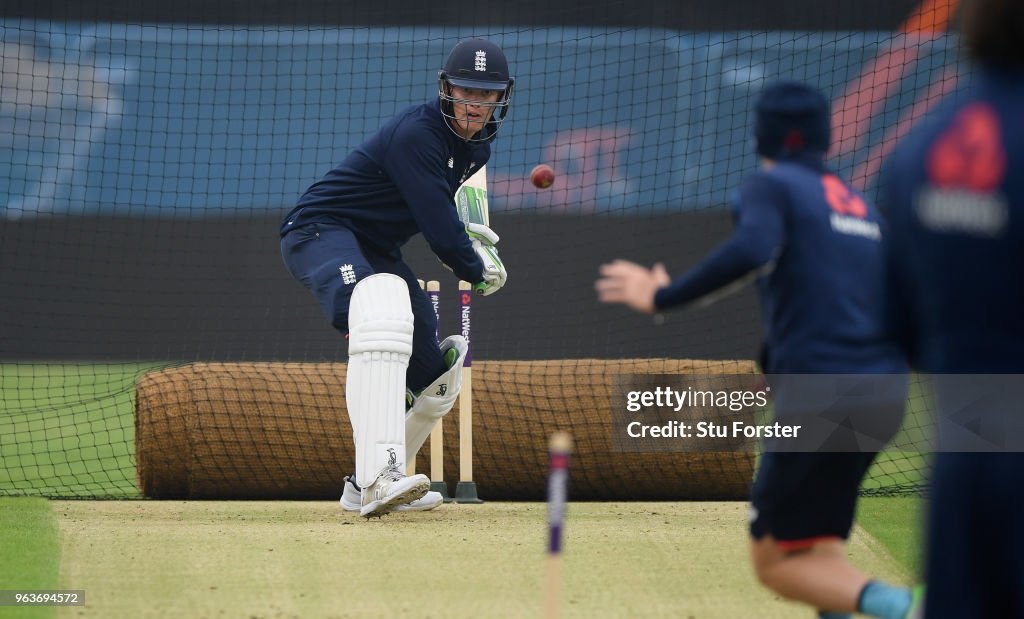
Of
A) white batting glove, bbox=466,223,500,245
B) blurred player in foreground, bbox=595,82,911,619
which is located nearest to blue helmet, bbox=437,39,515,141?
white batting glove, bbox=466,223,500,245

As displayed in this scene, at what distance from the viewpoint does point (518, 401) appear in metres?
6.75

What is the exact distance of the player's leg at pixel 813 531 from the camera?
3.22m

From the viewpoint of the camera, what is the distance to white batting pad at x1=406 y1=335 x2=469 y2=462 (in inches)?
235

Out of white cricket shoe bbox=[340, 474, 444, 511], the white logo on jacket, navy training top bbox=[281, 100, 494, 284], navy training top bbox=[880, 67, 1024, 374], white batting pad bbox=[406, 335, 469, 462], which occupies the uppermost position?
navy training top bbox=[880, 67, 1024, 374]

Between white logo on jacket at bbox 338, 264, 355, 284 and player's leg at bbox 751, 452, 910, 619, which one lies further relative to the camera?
white logo on jacket at bbox 338, 264, 355, 284

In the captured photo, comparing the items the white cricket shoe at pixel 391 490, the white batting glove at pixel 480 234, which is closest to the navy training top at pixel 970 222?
the white cricket shoe at pixel 391 490

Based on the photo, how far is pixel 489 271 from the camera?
596cm

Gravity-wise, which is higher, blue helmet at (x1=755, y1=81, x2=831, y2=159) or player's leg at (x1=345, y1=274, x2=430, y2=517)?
blue helmet at (x1=755, y1=81, x2=831, y2=159)

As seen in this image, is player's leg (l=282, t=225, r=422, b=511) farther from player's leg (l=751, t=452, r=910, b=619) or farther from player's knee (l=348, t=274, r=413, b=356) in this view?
player's leg (l=751, t=452, r=910, b=619)

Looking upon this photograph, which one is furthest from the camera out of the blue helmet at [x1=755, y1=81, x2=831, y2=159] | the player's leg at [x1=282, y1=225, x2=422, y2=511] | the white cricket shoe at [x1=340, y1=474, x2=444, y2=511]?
the white cricket shoe at [x1=340, y1=474, x2=444, y2=511]

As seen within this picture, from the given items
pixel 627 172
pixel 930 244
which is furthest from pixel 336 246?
pixel 627 172
